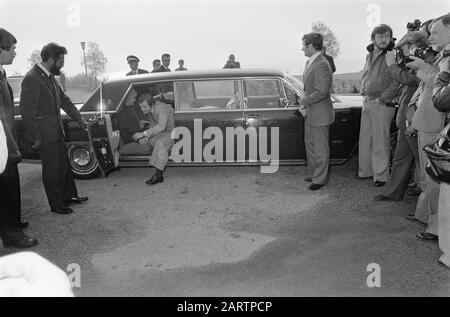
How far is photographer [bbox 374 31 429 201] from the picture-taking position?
425 centimetres

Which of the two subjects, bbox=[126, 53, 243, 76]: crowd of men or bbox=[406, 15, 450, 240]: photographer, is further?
bbox=[126, 53, 243, 76]: crowd of men

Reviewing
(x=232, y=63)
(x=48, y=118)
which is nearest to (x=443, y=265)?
(x=48, y=118)

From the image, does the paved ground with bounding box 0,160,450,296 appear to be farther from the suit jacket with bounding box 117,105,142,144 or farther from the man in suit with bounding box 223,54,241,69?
the man in suit with bounding box 223,54,241,69

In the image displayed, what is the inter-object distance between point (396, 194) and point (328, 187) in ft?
3.12

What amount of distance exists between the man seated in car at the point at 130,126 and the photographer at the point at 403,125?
365 centimetres

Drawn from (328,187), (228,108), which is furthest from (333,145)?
(228,108)

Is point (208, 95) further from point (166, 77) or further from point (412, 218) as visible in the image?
point (412, 218)

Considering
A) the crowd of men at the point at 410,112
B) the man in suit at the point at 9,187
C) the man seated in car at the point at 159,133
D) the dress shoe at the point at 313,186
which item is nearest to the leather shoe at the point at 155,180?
the man seated in car at the point at 159,133

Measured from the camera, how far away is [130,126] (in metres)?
6.53

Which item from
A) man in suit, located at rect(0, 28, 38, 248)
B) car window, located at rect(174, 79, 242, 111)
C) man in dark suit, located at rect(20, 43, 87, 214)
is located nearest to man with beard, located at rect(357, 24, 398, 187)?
car window, located at rect(174, 79, 242, 111)

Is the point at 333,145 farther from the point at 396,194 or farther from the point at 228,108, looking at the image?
the point at 228,108

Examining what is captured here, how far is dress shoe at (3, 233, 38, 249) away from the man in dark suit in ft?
2.86

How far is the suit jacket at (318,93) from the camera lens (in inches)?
205
